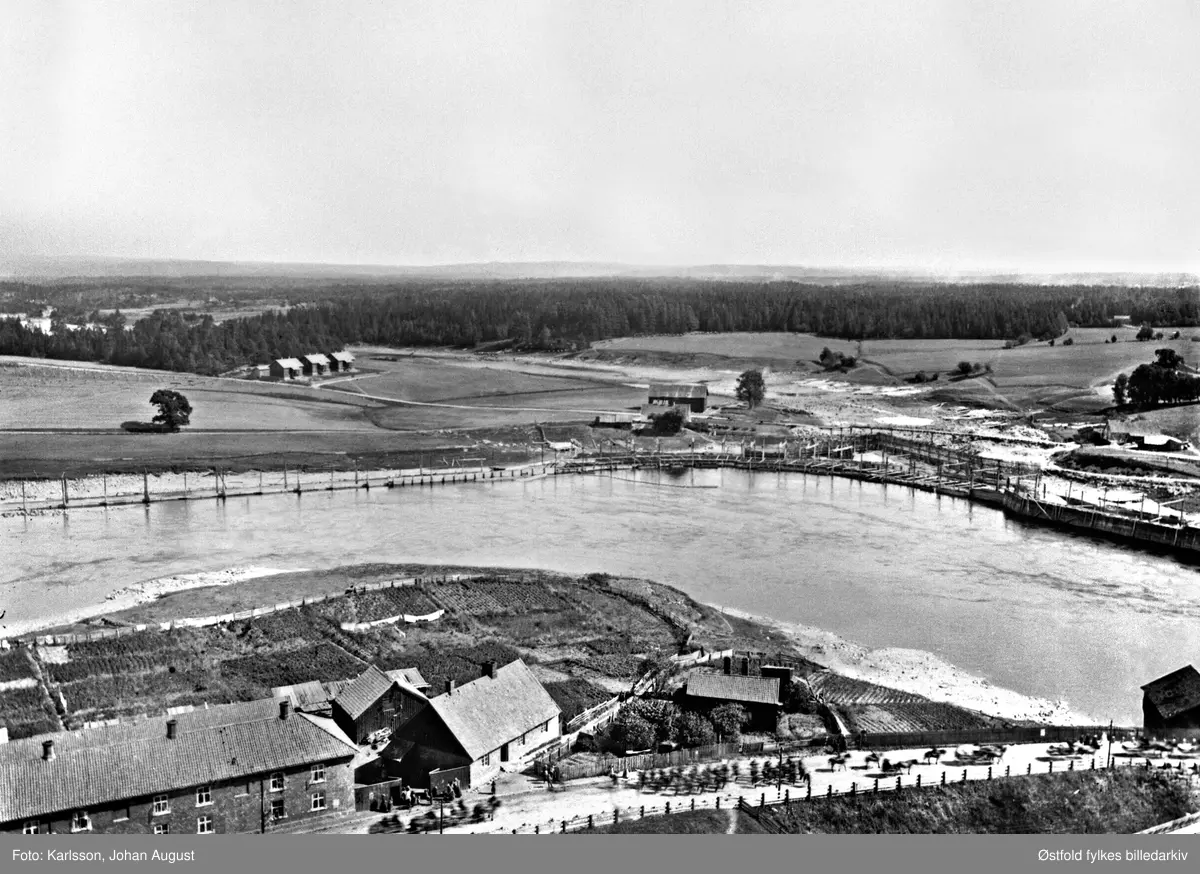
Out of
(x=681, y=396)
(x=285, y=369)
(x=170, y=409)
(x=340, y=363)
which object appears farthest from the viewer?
(x=340, y=363)

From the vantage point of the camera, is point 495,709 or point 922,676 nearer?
point 495,709

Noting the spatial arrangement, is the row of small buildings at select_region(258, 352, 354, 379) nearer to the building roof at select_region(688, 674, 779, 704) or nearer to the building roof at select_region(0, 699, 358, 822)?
the building roof at select_region(688, 674, 779, 704)

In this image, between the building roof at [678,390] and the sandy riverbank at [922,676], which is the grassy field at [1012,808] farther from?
the building roof at [678,390]

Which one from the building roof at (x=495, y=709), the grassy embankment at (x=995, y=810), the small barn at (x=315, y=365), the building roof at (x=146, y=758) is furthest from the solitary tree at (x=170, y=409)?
the grassy embankment at (x=995, y=810)

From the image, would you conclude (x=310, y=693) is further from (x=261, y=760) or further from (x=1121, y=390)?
(x=1121, y=390)

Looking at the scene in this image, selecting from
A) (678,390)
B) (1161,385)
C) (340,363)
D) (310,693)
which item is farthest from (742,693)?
(340,363)

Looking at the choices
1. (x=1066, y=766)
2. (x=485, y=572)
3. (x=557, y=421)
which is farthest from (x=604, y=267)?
(x=1066, y=766)
